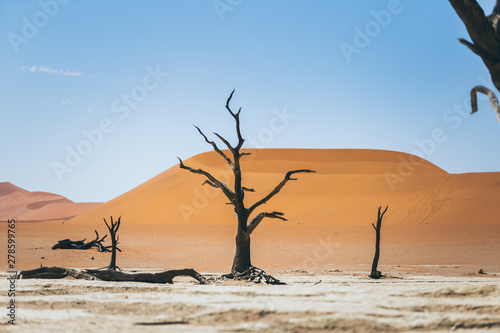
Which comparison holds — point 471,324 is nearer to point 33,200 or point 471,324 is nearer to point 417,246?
point 417,246

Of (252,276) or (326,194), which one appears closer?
(252,276)

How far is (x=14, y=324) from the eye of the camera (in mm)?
5102

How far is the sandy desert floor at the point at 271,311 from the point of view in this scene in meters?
4.83

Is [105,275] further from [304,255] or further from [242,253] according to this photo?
[304,255]

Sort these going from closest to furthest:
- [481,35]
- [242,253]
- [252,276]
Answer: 1. [481,35]
2. [252,276]
3. [242,253]

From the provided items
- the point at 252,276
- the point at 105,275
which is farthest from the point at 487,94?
the point at 252,276

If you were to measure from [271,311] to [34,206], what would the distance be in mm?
141713

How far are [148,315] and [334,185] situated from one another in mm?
59677

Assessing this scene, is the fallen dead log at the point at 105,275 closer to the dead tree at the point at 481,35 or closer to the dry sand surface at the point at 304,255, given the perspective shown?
the dry sand surface at the point at 304,255

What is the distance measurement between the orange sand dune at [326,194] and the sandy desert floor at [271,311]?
37.9m

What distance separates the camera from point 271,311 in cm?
539

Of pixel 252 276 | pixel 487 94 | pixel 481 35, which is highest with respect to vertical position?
pixel 481 35

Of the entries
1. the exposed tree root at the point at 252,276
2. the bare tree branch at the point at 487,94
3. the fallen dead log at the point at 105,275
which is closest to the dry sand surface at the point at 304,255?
the fallen dead log at the point at 105,275

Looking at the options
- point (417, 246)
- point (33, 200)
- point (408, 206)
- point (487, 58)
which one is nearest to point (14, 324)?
point (487, 58)
